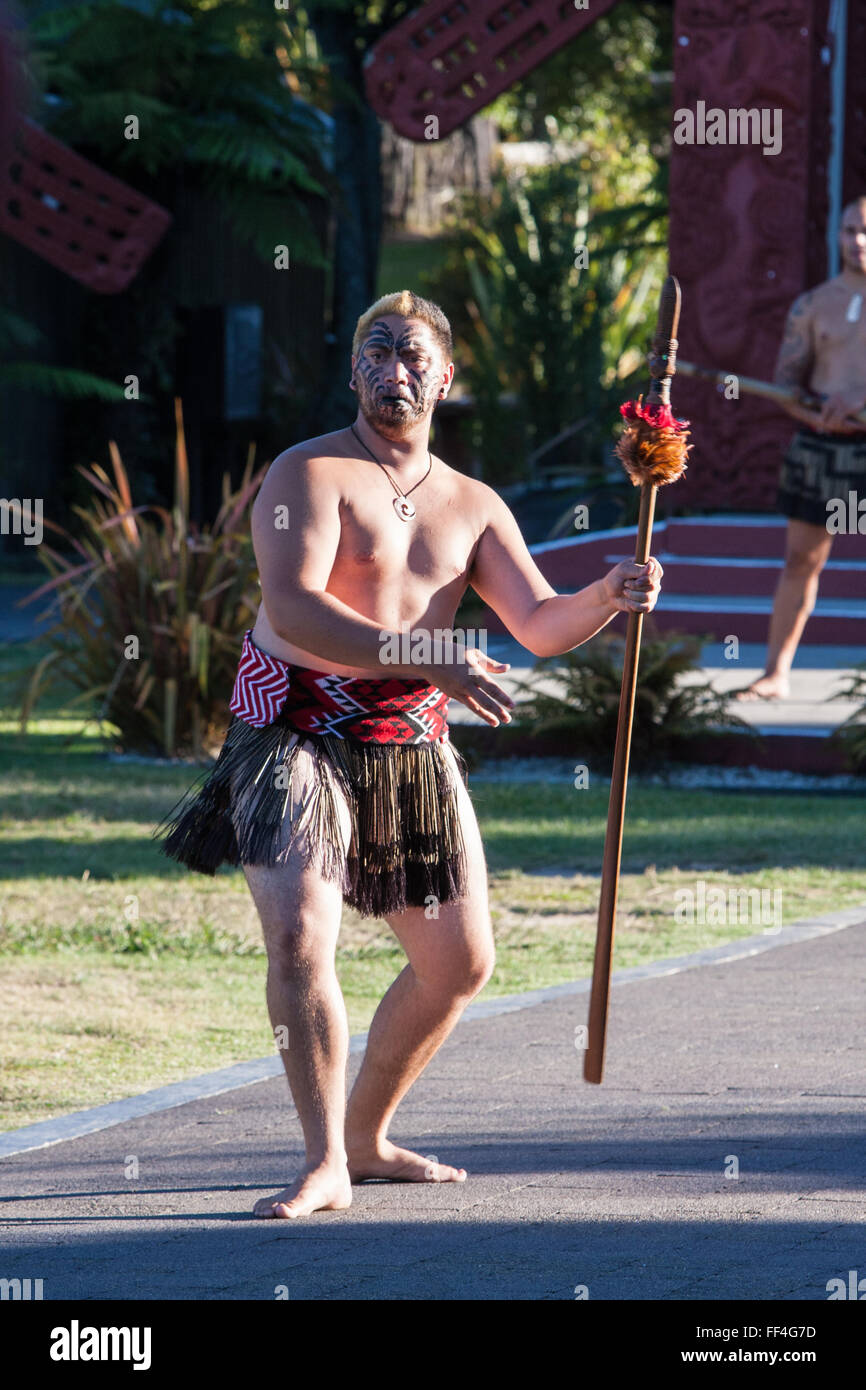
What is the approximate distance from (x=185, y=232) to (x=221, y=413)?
1795 mm

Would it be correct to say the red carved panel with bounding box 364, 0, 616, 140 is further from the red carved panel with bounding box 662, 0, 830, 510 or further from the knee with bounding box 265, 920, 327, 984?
the knee with bounding box 265, 920, 327, 984

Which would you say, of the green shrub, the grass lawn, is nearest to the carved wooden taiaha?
the grass lawn

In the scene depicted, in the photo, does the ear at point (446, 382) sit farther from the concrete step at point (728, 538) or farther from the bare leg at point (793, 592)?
the concrete step at point (728, 538)

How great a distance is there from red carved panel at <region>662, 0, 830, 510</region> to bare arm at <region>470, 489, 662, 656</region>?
1057 centimetres

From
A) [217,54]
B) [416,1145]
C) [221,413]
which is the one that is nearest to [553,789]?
[416,1145]

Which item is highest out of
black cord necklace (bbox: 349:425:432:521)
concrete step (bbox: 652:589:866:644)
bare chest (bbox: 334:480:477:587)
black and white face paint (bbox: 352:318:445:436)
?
black and white face paint (bbox: 352:318:445:436)

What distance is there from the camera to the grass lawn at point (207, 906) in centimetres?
580

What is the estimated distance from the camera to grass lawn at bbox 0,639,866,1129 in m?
5.80

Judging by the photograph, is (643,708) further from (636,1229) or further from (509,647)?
(636,1229)

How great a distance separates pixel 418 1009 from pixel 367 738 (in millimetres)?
555

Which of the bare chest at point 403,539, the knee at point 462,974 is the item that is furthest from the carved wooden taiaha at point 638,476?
the bare chest at point 403,539

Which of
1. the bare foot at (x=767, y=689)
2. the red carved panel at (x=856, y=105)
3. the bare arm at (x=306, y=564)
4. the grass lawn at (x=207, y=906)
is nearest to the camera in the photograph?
the bare arm at (x=306, y=564)

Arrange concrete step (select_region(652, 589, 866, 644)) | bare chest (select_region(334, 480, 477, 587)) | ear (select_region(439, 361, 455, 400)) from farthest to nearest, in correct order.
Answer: concrete step (select_region(652, 589, 866, 644)) → ear (select_region(439, 361, 455, 400)) → bare chest (select_region(334, 480, 477, 587))

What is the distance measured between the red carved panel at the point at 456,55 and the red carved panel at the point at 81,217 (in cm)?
280
